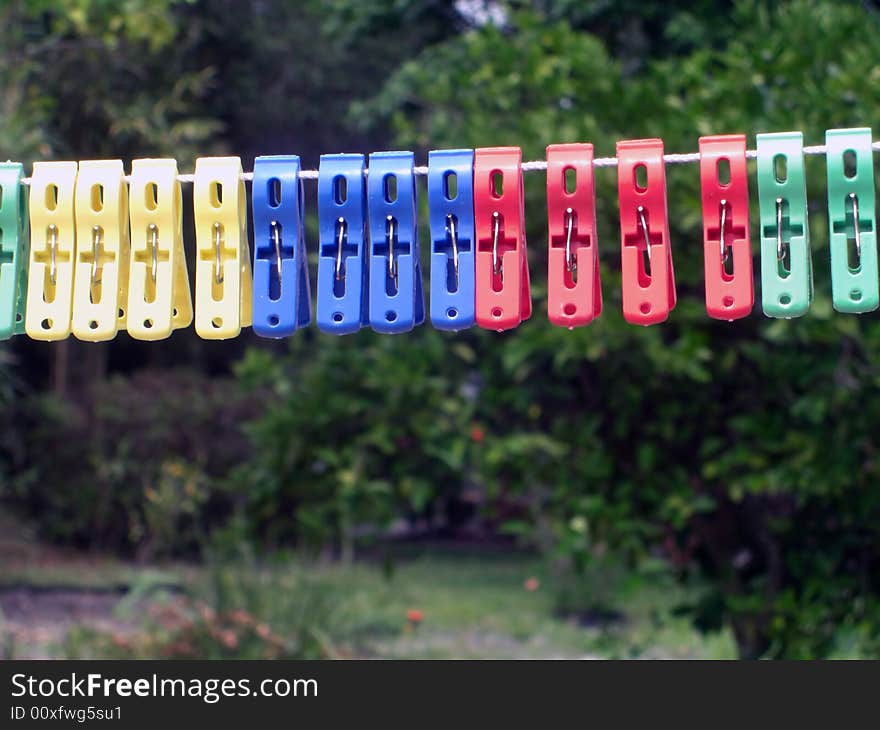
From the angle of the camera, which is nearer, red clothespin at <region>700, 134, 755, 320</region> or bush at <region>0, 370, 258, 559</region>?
red clothespin at <region>700, 134, 755, 320</region>

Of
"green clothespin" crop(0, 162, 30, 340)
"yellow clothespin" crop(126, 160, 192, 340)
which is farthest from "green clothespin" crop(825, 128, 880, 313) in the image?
"green clothespin" crop(0, 162, 30, 340)

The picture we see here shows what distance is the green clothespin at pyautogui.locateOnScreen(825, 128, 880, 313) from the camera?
2.20m

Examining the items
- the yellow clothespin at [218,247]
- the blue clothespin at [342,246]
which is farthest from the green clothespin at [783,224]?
the yellow clothespin at [218,247]

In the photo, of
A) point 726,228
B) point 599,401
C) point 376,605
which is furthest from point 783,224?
point 376,605

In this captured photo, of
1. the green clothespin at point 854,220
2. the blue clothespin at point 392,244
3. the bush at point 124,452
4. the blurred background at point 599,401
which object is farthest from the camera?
the bush at point 124,452

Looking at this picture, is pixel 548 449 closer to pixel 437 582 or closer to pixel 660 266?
pixel 660 266

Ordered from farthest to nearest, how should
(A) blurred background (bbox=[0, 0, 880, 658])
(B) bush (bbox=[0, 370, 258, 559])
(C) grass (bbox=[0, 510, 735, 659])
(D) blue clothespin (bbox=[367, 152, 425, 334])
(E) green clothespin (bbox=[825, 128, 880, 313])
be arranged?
1. (B) bush (bbox=[0, 370, 258, 559])
2. (C) grass (bbox=[0, 510, 735, 659])
3. (A) blurred background (bbox=[0, 0, 880, 658])
4. (D) blue clothespin (bbox=[367, 152, 425, 334])
5. (E) green clothespin (bbox=[825, 128, 880, 313])

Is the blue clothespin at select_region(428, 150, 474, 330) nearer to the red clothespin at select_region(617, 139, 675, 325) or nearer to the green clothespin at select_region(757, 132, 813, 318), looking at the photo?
the red clothespin at select_region(617, 139, 675, 325)

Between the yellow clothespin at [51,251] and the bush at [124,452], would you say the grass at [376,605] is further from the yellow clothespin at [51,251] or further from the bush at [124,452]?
the yellow clothespin at [51,251]

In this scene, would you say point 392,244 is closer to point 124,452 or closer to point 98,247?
point 98,247

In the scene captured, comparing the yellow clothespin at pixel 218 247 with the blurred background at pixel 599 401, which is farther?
the blurred background at pixel 599 401

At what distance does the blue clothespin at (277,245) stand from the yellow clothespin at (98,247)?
0.94 feet

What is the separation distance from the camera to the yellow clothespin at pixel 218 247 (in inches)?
91.0

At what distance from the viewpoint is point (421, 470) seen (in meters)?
4.34
